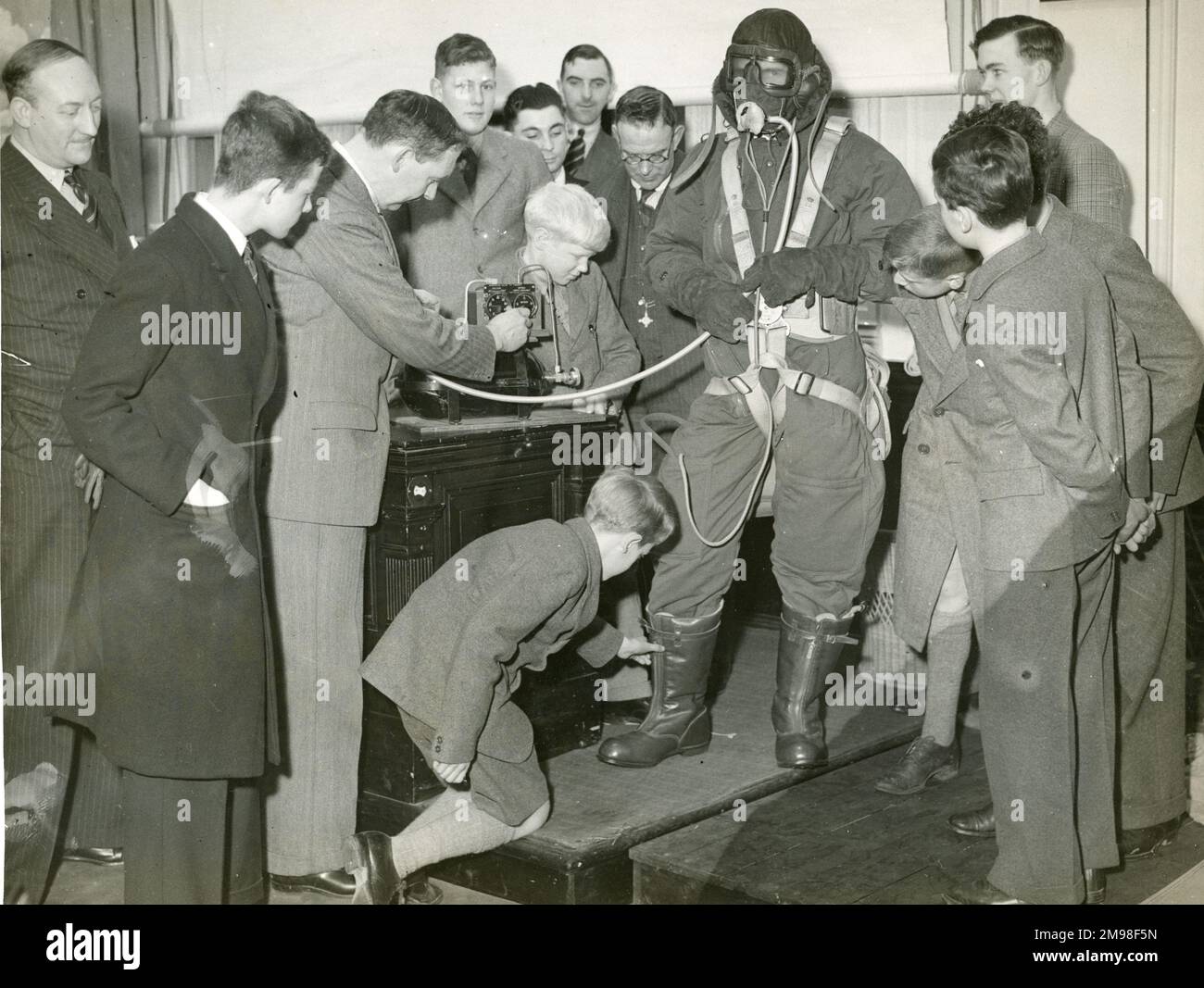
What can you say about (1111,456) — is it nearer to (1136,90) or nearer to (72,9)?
(1136,90)

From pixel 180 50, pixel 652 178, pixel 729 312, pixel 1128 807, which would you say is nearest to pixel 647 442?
pixel 729 312

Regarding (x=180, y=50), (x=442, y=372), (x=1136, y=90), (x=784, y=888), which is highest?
(x=180, y=50)

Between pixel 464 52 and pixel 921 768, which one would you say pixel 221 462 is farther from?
pixel 921 768

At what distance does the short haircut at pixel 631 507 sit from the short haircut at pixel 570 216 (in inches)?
38.3

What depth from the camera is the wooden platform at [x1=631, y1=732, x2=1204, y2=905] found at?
10.3 ft

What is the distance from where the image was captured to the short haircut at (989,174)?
9.36ft

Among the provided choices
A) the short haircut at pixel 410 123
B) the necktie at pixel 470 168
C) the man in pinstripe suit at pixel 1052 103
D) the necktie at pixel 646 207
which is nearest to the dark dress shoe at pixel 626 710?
the necktie at pixel 646 207

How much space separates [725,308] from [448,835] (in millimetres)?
1639

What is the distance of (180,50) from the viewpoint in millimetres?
5598

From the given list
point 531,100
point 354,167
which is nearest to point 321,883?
point 354,167

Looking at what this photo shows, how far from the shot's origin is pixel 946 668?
3.79 meters

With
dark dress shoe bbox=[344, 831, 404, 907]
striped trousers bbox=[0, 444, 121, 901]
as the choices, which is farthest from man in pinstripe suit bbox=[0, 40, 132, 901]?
dark dress shoe bbox=[344, 831, 404, 907]

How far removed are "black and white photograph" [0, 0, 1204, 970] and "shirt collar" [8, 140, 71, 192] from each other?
3 centimetres

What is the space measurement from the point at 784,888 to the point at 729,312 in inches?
62.1
